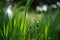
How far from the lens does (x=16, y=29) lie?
39.5 inches

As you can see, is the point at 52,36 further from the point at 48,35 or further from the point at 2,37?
the point at 2,37

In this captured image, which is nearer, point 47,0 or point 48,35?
point 48,35

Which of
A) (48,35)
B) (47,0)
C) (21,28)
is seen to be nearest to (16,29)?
(21,28)

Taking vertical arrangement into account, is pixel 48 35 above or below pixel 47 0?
below

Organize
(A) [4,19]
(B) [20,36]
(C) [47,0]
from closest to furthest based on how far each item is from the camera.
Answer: (B) [20,36] → (A) [4,19] → (C) [47,0]

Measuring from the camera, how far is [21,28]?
1.00m

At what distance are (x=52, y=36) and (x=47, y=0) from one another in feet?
17.3

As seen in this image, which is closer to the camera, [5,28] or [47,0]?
[5,28]

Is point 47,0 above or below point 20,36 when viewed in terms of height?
above

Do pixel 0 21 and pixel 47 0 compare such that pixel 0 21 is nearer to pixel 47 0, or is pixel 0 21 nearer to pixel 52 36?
pixel 52 36

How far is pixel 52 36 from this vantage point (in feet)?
3.44

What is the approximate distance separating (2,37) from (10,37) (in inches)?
1.4

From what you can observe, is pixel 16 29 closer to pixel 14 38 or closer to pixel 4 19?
pixel 14 38

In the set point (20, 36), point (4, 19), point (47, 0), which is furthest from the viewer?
point (47, 0)
